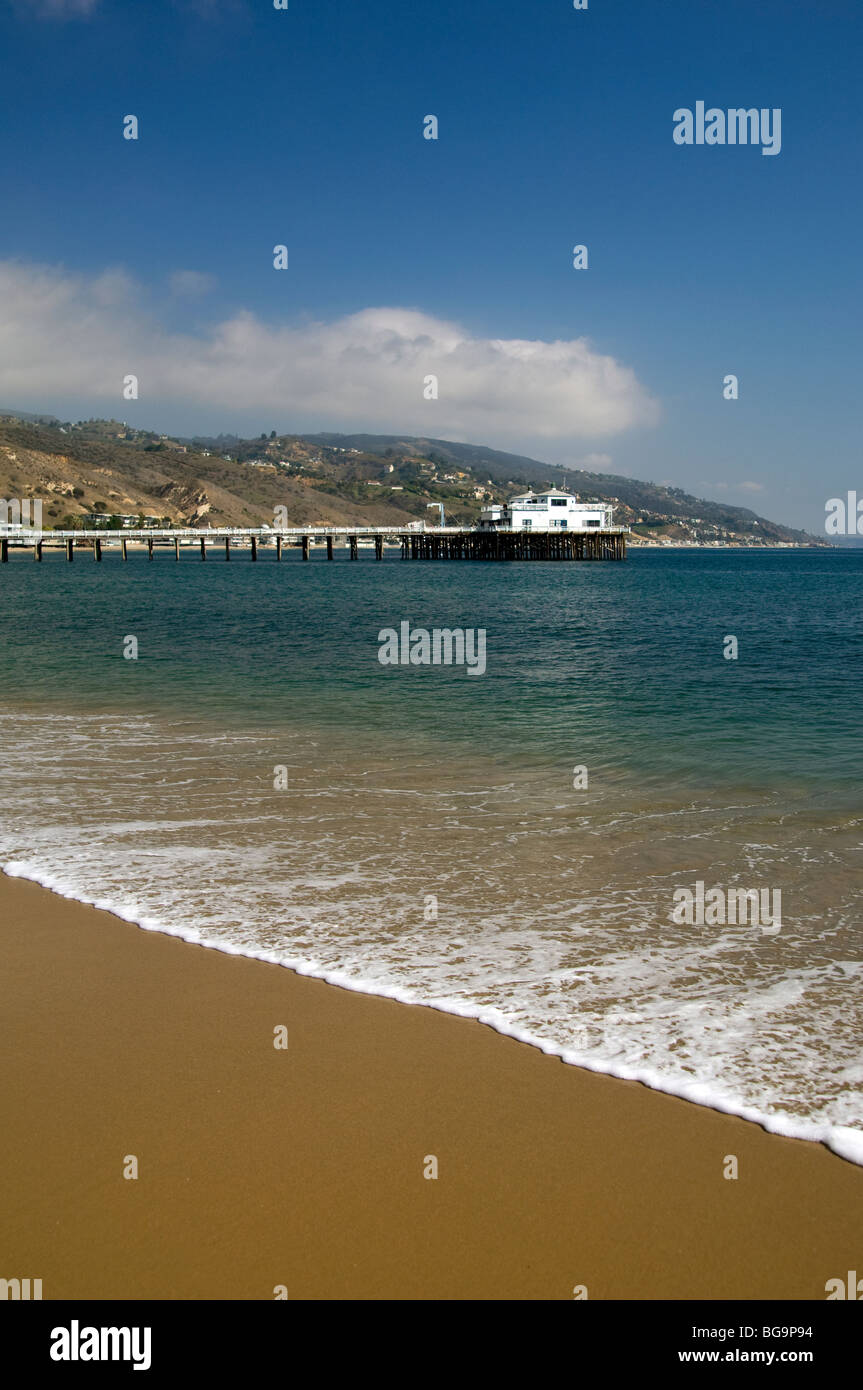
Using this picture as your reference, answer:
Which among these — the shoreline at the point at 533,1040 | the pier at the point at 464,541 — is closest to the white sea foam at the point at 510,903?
the shoreline at the point at 533,1040

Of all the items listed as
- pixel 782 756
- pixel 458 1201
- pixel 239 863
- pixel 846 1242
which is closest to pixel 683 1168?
pixel 846 1242

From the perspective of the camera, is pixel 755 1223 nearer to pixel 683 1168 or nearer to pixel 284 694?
pixel 683 1168

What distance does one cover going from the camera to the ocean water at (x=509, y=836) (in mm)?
5234

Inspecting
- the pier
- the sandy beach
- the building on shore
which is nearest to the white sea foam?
the sandy beach

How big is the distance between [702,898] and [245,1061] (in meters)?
3.85

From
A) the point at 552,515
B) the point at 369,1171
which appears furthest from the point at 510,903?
the point at 552,515

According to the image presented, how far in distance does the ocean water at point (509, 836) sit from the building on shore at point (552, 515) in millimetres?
95827

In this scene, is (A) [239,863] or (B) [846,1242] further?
(A) [239,863]

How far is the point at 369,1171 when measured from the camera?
12.7 ft

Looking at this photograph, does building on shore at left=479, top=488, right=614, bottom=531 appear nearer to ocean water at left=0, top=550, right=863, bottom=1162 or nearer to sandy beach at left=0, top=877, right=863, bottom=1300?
ocean water at left=0, top=550, right=863, bottom=1162

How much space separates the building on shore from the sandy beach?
11446 centimetres

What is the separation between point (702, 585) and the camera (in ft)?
261

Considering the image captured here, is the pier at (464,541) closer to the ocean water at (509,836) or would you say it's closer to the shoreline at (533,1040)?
the ocean water at (509,836)
